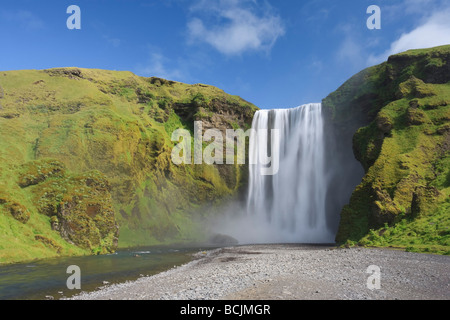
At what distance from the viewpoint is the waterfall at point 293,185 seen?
5666 centimetres

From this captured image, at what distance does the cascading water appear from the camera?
2231 inches

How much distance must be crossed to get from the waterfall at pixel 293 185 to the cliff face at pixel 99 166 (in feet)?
27.1

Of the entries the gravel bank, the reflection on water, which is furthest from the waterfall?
the gravel bank

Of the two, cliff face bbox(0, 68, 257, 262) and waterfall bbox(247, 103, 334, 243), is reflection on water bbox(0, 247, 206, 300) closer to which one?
cliff face bbox(0, 68, 257, 262)

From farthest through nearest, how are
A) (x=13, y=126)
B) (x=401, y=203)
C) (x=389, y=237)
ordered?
(x=13, y=126)
(x=401, y=203)
(x=389, y=237)

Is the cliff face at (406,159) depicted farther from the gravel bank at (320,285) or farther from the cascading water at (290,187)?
the cascading water at (290,187)

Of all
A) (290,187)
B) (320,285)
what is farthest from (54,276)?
(290,187)

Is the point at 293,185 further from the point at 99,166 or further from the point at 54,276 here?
the point at 54,276

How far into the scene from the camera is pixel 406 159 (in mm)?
33281

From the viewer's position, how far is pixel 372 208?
100ft

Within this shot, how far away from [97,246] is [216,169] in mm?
39927

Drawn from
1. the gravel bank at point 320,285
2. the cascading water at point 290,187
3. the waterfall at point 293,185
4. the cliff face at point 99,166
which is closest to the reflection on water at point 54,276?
the gravel bank at point 320,285

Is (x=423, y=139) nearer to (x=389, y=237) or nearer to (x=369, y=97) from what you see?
(x=389, y=237)

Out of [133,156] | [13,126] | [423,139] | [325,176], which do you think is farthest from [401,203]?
[13,126]
